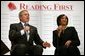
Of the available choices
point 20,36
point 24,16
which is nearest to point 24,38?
point 20,36

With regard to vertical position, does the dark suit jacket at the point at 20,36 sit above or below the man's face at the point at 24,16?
below

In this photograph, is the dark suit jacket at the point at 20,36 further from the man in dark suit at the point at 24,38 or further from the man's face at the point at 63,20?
the man's face at the point at 63,20

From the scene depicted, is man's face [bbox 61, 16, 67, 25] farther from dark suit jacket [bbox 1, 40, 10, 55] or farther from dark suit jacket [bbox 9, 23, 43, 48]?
dark suit jacket [bbox 1, 40, 10, 55]

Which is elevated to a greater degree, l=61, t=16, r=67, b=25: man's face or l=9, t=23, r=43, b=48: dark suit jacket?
l=61, t=16, r=67, b=25: man's face

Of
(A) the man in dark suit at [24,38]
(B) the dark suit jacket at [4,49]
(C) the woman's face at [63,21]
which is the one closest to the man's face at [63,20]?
(C) the woman's face at [63,21]

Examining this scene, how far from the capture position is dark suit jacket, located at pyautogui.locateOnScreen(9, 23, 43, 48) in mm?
3091

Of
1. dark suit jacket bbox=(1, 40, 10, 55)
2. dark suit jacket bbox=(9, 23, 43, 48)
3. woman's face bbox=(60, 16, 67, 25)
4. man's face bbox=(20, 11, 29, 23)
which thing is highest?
man's face bbox=(20, 11, 29, 23)

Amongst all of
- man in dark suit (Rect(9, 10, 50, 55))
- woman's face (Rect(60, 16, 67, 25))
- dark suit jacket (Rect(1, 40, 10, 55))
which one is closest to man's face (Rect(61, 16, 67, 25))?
woman's face (Rect(60, 16, 67, 25))

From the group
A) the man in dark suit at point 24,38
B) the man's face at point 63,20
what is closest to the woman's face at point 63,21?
the man's face at point 63,20

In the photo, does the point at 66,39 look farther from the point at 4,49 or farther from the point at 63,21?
the point at 4,49

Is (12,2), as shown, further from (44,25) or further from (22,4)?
(44,25)

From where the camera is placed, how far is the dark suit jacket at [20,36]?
309 centimetres

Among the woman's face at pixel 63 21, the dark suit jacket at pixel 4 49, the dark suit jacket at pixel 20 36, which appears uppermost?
the woman's face at pixel 63 21

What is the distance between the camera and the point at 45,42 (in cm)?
318
